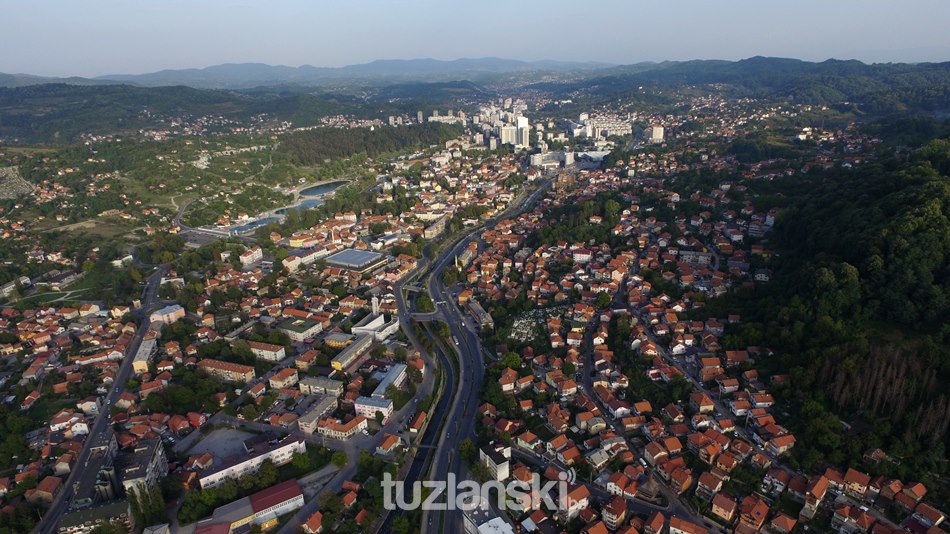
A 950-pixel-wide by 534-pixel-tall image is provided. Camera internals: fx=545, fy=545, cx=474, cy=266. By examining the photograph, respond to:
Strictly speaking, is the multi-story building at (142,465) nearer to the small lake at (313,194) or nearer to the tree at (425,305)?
the tree at (425,305)

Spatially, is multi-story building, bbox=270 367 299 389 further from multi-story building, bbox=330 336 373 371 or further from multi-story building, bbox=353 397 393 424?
multi-story building, bbox=353 397 393 424

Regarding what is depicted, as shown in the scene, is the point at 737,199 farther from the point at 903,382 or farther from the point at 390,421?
the point at 390,421

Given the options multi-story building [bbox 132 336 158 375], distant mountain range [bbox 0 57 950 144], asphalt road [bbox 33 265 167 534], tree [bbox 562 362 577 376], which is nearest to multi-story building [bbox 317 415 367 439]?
asphalt road [bbox 33 265 167 534]

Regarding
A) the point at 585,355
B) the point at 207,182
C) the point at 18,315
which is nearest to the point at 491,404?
the point at 585,355

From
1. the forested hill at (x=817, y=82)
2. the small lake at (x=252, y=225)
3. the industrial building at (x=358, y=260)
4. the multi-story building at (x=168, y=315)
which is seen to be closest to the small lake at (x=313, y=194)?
the small lake at (x=252, y=225)

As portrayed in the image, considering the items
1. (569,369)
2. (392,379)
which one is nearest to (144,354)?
(392,379)

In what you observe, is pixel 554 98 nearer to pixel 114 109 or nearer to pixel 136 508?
pixel 114 109
